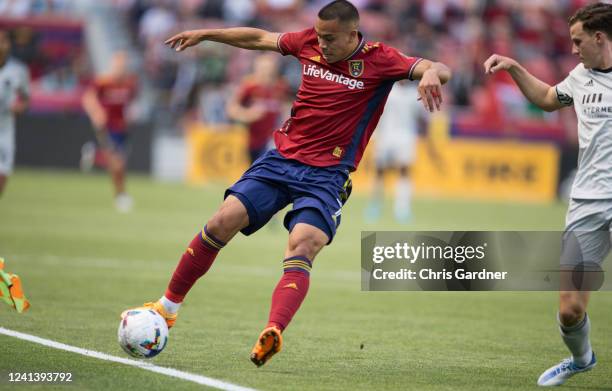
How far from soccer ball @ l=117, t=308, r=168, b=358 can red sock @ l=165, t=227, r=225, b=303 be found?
1.13 ft

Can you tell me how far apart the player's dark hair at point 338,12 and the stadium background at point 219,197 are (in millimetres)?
2272

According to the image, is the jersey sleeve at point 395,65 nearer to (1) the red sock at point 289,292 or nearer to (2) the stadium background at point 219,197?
(1) the red sock at point 289,292

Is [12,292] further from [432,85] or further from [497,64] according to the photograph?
[497,64]

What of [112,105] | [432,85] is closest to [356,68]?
[432,85]

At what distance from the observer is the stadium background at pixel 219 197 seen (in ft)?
23.6

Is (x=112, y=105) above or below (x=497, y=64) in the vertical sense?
below

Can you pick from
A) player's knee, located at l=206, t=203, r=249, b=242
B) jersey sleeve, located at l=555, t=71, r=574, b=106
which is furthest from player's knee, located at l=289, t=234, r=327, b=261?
jersey sleeve, located at l=555, t=71, r=574, b=106

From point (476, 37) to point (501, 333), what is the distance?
72.1 feet

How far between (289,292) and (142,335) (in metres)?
0.97

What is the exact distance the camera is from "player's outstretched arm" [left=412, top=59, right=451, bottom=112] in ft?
20.5

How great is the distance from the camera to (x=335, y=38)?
6.72 meters

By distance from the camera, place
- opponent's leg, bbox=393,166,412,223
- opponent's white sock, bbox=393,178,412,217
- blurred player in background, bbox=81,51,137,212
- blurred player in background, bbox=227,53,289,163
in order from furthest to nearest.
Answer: blurred player in background, bbox=81,51,137,212 → opponent's white sock, bbox=393,178,412,217 → opponent's leg, bbox=393,166,412,223 → blurred player in background, bbox=227,53,289,163

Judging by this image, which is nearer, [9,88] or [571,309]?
[571,309]

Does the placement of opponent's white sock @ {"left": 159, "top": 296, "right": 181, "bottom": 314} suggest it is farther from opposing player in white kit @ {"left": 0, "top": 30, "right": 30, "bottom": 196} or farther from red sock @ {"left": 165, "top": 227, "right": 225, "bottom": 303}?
opposing player in white kit @ {"left": 0, "top": 30, "right": 30, "bottom": 196}
